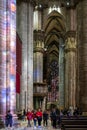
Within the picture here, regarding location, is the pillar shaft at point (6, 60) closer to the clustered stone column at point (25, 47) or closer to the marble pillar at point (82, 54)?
the marble pillar at point (82, 54)

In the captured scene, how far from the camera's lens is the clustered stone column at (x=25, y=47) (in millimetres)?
39938

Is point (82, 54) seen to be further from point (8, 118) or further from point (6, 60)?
point (8, 118)

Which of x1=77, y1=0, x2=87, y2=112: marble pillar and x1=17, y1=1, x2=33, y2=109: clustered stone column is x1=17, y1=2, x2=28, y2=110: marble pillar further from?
x1=77, y1=0, x2=87, y2=112: marble pillar

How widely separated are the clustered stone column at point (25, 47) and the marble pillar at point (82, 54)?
23.9ft

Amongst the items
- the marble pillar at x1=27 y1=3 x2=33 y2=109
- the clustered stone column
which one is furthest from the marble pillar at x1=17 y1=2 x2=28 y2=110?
the marble pillar at x1=27 y1=3 x2=33 y2=109

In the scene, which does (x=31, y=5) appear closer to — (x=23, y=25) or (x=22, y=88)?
(x=23, y=25)

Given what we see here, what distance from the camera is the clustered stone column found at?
39938 millimetres

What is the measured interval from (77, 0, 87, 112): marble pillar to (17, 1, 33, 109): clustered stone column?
729cm

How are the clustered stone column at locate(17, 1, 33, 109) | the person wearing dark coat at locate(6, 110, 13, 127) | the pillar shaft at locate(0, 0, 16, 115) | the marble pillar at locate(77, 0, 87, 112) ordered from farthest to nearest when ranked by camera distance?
the clustered stone column at locate(17, 1, 33, 109) → the marble pillar at locate(77, 0, 87, 112) → the pillar shaft at locate(0, 0, 16, 115) → the person wearing dark coat at locate(6, 110, 13, 127)

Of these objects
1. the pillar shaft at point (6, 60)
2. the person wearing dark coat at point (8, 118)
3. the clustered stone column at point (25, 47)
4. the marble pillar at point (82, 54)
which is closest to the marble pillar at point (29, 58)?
the clustered stone column at point (25, 47)

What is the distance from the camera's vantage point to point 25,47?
40594 millimetres

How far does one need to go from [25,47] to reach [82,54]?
8199 millimetres

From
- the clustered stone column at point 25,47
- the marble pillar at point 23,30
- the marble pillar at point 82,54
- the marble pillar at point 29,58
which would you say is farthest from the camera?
the marble pillar at point 29,58

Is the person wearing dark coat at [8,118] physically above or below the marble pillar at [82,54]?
below
